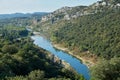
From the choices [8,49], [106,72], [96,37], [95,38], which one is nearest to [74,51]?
[95,38]

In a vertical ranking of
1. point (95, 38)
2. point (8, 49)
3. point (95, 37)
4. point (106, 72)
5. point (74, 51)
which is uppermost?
point (106, 72)

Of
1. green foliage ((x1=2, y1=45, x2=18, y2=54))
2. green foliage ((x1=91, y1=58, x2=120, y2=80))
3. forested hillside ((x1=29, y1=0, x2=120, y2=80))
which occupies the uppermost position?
green foliage ((x1=91, y1=58, x2=120, y2=80))

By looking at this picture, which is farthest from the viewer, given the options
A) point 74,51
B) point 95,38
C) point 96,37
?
point 96,37

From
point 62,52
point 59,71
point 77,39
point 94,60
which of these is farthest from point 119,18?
point 59,71

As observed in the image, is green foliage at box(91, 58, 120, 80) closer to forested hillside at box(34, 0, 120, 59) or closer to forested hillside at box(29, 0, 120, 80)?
forested hillside at box(29, 0, 120, 80)

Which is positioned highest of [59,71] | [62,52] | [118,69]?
[118,69]

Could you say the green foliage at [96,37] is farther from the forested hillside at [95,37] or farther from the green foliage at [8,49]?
the green foliage at [8,49]

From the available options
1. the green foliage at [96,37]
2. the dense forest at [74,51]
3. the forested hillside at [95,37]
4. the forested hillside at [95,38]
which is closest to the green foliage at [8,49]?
the dense forest at [74,51]

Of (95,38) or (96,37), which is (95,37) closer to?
(96,37)

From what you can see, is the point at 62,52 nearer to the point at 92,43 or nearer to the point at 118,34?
the point at 92,43

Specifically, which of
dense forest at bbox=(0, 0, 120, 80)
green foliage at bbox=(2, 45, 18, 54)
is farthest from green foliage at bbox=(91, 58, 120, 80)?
green foliage at bbox=(2, 45, 18, 54)

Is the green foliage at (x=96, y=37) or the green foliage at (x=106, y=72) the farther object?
the green foliage at (x=96, y=37)
